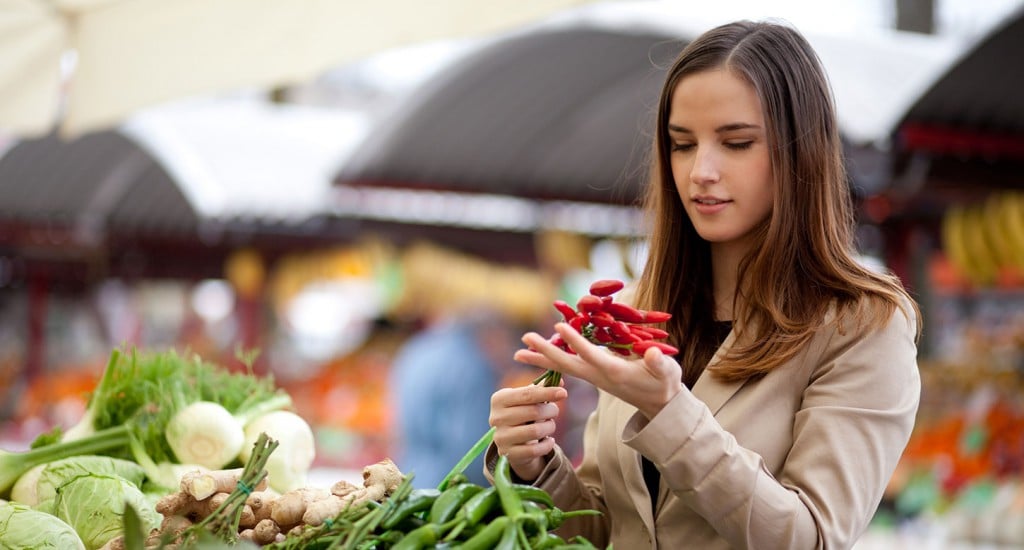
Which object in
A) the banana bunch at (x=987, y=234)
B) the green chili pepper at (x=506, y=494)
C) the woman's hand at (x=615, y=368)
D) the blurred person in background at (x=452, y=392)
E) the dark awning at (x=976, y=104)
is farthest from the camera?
the blurred person in background at (x=452, y=392)

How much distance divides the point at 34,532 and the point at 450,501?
0.77 meters

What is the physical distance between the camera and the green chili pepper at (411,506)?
62.4 inches

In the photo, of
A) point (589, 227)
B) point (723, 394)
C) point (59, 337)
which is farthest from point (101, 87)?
point (59, 337)

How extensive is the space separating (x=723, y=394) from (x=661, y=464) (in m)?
0.27

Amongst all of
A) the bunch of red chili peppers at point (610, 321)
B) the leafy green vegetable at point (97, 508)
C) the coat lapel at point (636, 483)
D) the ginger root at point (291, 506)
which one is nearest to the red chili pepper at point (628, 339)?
the bunch of red chili peppers at point (610, 321)

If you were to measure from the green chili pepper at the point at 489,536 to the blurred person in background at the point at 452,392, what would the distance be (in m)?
4.70

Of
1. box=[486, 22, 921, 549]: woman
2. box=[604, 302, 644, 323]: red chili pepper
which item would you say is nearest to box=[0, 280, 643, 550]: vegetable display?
box=[604, 302, 644, 323]: red chili pepper

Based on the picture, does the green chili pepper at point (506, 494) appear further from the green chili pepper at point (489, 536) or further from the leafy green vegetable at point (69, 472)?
the leafy green vegetable at point (69, 472)

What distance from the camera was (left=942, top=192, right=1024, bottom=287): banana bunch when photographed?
5.63m

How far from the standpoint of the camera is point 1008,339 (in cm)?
721

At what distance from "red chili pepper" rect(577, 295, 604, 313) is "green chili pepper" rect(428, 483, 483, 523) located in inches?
12.2

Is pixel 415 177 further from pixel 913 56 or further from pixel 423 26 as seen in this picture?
pixel 423 26

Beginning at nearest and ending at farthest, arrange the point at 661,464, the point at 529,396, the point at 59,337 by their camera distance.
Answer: the point at 661,464
the point at 529,396
the point at 59,337

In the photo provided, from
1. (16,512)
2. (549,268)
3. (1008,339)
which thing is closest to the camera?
(16,512)
